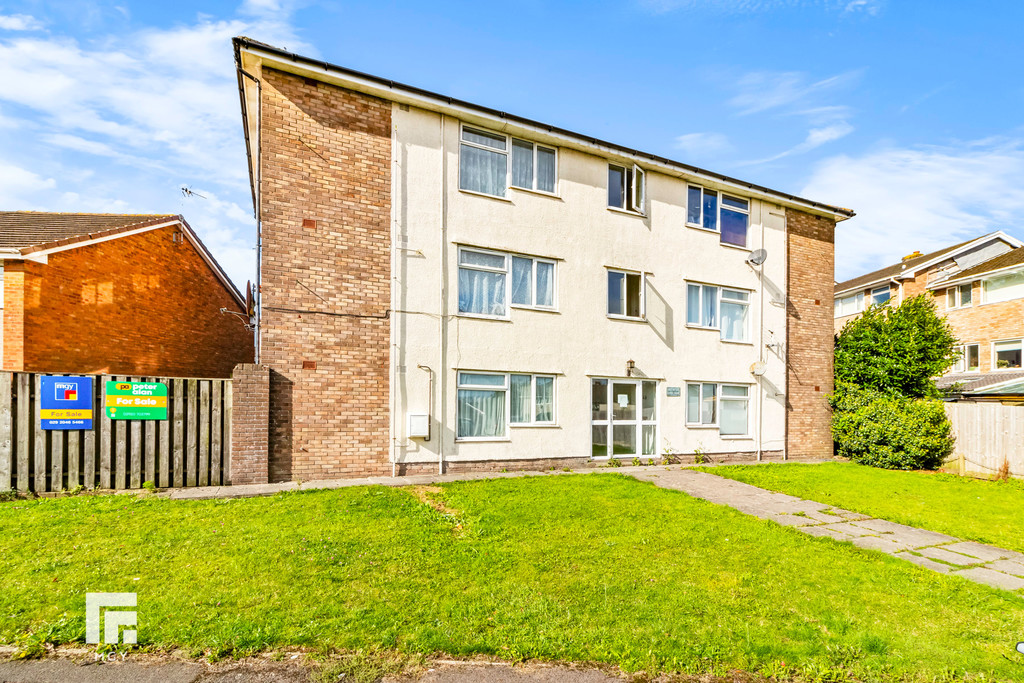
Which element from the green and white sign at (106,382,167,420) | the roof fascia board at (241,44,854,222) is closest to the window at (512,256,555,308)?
the roof fascia board at (241,44,854,222)

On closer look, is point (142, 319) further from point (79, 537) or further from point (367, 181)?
point (79, 537)

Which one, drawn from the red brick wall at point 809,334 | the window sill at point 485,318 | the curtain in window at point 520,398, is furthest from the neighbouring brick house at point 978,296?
the window sill at point 485,318

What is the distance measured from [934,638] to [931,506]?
273 inches

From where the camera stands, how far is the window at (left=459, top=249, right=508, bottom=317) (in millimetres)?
11875

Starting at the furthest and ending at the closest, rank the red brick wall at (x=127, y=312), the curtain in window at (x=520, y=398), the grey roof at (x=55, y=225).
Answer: the curtain in window at (x=520, y=398)
the grey roof at (x=55, y=225)
the red brick wall at (x=127, y=312)

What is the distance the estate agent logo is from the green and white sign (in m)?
4.94

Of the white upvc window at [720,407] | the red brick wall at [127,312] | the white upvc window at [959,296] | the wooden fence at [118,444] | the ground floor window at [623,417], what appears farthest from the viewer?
the white upvc window at [959,296]

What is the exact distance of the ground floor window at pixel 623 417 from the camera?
43.4ft

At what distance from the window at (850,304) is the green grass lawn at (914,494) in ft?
66.5

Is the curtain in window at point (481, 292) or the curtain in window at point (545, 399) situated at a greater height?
the curtain in window at point (481, 292)

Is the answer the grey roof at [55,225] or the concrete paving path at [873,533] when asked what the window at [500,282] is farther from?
the grey roof at [55,225]

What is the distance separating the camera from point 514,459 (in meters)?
12.0

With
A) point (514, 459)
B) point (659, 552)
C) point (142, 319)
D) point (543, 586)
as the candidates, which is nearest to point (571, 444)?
point (514, 459)

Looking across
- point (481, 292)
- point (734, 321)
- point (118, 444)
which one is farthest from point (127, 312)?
point (734, 321)
